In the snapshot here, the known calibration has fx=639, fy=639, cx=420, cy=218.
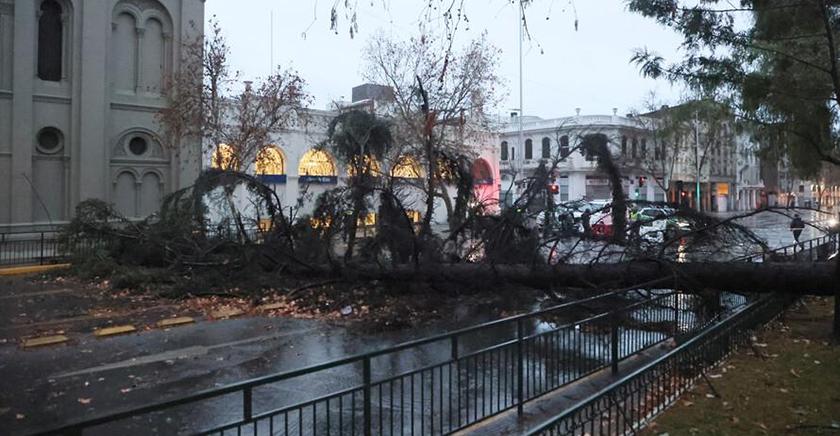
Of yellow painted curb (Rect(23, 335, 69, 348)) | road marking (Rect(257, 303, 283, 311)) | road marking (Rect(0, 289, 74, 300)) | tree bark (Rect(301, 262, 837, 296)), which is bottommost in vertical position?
yellow painted curb (Rect(23, 335, 69, 348))

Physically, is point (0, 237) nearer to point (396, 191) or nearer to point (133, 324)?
point (133, 324)

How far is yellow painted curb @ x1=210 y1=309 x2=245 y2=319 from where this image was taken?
471 inches

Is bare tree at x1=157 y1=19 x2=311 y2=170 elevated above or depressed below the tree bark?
above

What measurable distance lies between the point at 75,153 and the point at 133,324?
1483 centimetres

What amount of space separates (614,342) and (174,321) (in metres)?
7.68

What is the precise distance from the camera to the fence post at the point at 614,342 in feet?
24.5

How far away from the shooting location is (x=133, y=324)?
11.2 metres

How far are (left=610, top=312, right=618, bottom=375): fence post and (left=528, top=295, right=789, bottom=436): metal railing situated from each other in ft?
2.88

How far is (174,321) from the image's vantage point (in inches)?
448

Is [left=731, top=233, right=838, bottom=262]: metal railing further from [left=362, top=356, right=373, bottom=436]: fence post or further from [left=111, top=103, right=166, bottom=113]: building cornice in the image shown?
[left=111, top=103, right=166, bottom=113]: building cornice

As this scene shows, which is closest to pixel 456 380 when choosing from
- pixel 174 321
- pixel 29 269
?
pixel 174 321

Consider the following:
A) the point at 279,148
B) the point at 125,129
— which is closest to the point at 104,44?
the point at 125,129

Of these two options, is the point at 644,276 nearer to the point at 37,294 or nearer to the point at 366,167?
the point at 366,167

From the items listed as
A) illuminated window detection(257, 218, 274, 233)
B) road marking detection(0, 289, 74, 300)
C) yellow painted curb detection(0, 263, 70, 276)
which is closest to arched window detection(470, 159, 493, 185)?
illuminated window detection(257, 218, 274, 233)
